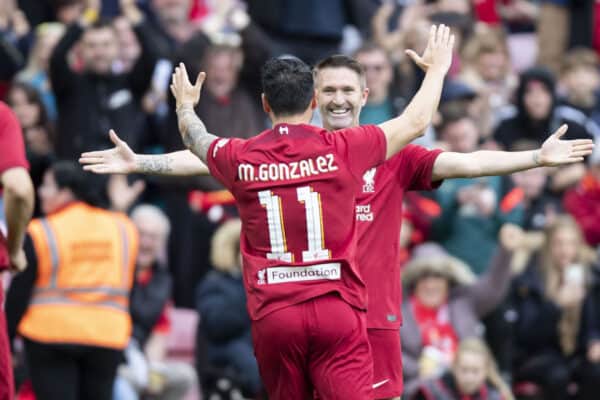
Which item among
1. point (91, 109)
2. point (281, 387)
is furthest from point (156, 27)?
point (281, 387)

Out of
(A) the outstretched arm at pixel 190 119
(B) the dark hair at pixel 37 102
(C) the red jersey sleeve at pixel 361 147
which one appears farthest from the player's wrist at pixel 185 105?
(B) the dark hair at pixel 37 102

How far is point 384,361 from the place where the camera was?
8.51m

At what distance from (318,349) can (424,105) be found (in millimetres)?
1266

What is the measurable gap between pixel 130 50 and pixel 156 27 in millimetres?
690

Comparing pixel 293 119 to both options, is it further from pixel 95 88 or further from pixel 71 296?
pixel 95 88

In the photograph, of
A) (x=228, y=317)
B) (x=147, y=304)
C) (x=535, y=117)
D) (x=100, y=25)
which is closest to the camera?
(x=228, y=317)

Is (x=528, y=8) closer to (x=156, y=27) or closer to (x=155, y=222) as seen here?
(x=156, y=27)

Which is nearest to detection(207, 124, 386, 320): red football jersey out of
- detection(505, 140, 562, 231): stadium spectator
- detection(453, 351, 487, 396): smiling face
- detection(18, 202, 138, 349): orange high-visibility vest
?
detection(18, 202, 138, 349): orange high-visibility vest

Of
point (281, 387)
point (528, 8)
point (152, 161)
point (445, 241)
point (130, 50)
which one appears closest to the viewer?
point (281, 387)

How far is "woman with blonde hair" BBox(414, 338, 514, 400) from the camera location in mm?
12078

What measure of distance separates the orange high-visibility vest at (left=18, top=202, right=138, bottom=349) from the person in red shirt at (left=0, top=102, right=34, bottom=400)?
2556mm

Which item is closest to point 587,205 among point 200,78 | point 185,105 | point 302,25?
point 302,25

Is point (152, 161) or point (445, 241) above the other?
point (152, 161)

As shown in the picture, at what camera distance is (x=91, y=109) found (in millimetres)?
13898
